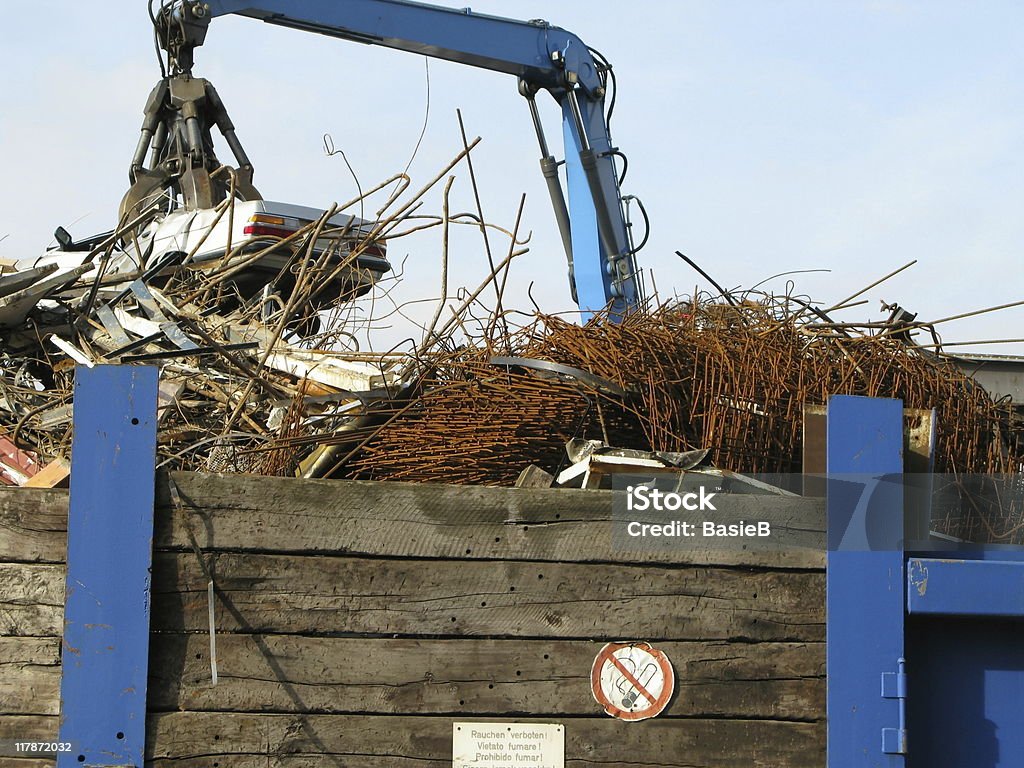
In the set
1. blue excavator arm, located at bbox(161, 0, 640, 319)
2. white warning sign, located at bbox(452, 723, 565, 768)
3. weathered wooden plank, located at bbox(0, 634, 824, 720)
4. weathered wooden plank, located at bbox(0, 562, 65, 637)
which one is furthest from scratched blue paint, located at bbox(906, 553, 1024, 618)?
blue excavator arm, located at bbox(161, 0, 640, 319)

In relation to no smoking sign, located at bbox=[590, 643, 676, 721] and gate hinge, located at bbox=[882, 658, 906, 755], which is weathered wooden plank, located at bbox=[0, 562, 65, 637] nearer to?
no smoking sign, located at bbox=[590, 643, 676, 721]

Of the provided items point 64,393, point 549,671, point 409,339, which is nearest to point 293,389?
point 409,339

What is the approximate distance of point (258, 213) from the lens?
489 centimetres

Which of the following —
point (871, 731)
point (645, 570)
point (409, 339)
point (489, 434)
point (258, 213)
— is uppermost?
point (258, 213)

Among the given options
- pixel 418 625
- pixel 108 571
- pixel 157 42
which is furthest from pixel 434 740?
pixel 157 42

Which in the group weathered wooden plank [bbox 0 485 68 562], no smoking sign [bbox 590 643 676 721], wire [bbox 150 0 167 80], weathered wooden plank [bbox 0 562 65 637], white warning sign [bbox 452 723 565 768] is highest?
wire [bbox 150 0 167 80]

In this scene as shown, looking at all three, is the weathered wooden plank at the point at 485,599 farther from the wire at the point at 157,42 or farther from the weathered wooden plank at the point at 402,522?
the wire at the point at 157,42

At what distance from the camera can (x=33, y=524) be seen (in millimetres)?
1925

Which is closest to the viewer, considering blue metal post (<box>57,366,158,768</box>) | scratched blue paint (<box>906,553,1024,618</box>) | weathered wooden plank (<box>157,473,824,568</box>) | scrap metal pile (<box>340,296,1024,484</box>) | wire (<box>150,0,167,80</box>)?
blue metal post (<box>57,366,158,768</box>)

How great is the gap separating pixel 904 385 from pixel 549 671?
117cm

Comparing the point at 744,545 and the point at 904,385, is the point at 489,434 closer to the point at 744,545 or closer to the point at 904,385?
the point at 744,545

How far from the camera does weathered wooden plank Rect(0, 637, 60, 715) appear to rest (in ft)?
6.15

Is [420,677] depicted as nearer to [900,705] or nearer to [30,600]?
[30,600]

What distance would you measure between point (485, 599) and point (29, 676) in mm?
799
